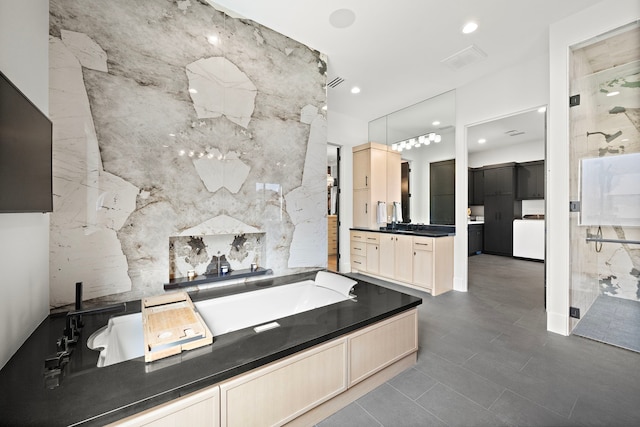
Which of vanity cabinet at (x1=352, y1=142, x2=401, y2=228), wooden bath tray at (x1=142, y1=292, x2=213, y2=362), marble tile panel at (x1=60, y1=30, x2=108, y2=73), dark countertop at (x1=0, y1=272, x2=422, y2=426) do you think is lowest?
dark countertop at (x1=0, y1=272, x2=422, y2=426)

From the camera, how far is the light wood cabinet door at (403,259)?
12.6ft

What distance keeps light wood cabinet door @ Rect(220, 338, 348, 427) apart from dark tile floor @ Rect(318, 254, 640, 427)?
8.7 inches

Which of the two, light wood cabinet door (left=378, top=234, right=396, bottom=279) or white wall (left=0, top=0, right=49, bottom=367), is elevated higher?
white wall (left=0, top=0, right=49, bottom=367)

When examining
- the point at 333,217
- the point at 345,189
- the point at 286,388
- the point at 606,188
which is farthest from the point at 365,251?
the point at 286,388

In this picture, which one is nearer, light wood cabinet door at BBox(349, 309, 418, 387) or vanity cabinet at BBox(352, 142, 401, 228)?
light wood cabinet door at BBox(349, 309, 418, 387)

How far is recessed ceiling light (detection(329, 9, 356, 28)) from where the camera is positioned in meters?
2.38

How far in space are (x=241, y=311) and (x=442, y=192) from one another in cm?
402

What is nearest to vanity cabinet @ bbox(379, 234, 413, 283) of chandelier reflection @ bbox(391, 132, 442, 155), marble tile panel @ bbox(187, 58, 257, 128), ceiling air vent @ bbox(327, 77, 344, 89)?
chandelier reflection @ bbox(391, 132, 442, 155)

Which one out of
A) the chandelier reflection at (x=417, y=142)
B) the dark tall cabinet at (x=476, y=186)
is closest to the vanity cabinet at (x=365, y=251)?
the chandelier reflection at (x=417, y=142)

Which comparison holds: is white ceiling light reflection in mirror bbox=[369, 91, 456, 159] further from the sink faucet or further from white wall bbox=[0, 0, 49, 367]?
the sink faucet

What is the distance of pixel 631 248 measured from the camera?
7.84 ft

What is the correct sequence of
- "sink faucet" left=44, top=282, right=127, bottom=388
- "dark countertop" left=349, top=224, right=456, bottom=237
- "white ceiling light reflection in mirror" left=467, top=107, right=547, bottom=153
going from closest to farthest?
1. "sink faucet" left=44, top=282, right=127, bottom=388
2. "dark countertop" left=349, top=224, right=456, bottom=237
3. "white ceiling light reflection in mirror" left=467, top=107, right=547, bottom=153

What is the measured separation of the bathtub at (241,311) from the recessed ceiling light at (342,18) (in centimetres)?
251

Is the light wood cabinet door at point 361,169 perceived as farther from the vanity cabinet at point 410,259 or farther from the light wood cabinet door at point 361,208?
the vanity cabinet at point 410,259
